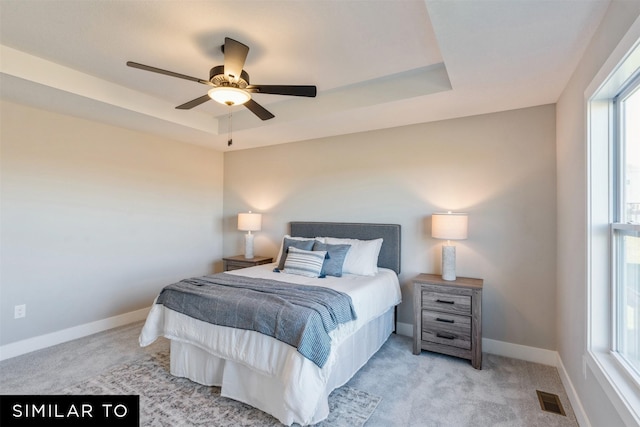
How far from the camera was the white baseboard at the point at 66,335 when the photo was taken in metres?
2.99

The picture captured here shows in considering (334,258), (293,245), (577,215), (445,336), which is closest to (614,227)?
(577,215)

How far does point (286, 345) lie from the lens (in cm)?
194

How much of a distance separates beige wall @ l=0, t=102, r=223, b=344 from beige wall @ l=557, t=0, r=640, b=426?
449 centimetres

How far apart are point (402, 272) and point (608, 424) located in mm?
2143

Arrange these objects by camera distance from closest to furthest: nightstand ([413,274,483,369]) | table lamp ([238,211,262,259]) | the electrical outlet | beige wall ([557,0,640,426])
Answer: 1. beige wall ([557,0,640,426])
2. nightstand ([413,274,483,369])
3. the electrical outlet
4. table lamp ([238,211,262,259])

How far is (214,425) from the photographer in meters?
2.01

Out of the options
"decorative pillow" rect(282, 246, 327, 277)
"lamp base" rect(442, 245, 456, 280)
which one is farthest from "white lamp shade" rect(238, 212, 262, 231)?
"lamp base" rect(442, 245, 456, 280)

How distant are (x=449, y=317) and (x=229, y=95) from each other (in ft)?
8.80

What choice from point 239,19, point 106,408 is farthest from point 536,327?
point 239,19

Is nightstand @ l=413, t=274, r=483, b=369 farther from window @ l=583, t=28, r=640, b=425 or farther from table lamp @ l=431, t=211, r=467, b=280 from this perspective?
window @ l=583, t=28, r=640, b=425

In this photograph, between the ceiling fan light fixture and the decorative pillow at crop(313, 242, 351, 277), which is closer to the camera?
the ceiling fan light fixture

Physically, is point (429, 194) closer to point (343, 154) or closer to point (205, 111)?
point (343, 154)

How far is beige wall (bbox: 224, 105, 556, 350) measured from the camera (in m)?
2.94

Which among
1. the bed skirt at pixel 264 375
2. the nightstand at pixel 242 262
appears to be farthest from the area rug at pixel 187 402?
the nightstand at pixel 242 262
